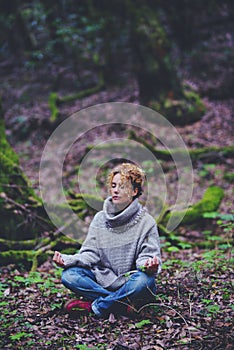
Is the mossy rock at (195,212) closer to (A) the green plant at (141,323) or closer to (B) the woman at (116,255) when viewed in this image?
(B) the woman at (116,255)

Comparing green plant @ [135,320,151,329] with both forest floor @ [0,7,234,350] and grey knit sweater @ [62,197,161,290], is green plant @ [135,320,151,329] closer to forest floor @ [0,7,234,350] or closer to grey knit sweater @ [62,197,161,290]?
forest floor @ [0,7,234,350]

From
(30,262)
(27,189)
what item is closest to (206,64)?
(27,189)

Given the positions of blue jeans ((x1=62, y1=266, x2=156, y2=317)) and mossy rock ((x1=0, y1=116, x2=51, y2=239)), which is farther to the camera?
mossy rock ((x1=0, y1=116, x2=51, y2=239))

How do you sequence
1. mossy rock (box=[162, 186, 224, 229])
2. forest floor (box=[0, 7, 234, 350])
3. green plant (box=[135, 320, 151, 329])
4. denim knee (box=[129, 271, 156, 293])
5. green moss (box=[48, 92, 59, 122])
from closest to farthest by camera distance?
forest floor (box=[0, 7, 234, 350])
green plant (box=[135, 320, 151, 329])
denim knee (box=[129, 271, 156, 293])
mossy rock (box=[162, 186, 224, 229])
green moss (box=[48, 92, 59, 122])

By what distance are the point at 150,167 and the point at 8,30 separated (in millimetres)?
9918

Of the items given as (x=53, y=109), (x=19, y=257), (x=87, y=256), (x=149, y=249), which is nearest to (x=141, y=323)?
(x=149, y=249)

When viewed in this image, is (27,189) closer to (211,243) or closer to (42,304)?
(42,304)

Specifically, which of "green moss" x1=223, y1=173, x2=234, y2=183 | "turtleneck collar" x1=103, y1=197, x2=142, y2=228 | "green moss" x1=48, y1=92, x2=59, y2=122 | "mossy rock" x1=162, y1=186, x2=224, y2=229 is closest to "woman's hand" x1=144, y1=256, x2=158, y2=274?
"turtleneck collar" x1=103, y1=197, x2=142, y2=228

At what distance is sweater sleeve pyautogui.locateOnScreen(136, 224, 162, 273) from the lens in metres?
3.61

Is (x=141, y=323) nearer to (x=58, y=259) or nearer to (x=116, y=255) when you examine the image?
(x=116, y=255)

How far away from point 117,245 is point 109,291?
A: 0.45 metres

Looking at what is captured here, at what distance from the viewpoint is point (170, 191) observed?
311 inches

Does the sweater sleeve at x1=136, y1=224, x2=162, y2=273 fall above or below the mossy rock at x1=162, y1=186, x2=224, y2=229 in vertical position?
above

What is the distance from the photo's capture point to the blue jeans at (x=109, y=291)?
3.54 m
